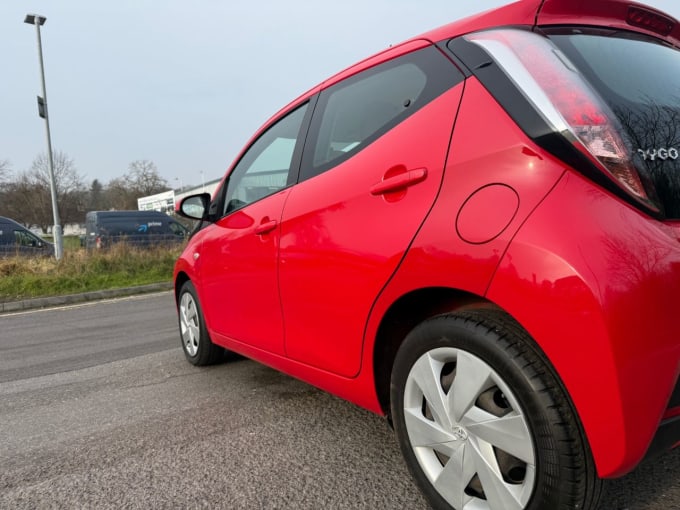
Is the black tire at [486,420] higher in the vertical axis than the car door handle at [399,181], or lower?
lower

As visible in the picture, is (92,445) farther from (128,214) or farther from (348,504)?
(128,214)

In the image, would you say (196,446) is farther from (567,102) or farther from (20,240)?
(20,240)

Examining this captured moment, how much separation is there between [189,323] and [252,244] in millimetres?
1563

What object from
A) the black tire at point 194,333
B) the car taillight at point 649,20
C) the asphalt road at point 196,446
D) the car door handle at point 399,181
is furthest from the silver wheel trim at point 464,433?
the black tire at point 194,333

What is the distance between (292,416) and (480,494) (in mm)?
1454

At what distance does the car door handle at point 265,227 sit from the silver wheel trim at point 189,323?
138 centimetres

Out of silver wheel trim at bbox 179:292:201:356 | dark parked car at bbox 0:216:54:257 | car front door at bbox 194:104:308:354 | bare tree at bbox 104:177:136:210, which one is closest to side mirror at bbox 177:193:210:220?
car front door at bbox 194:104:308:354

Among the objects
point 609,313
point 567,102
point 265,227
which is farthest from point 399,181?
point 265,227

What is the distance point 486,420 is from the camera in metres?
1.52

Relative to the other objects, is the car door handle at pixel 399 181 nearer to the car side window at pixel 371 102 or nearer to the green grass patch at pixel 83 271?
the car side window at pixel 371 102

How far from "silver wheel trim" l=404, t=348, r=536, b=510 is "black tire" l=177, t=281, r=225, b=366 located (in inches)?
93.2

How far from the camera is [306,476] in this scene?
2174mm

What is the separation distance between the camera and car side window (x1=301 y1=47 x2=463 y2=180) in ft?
6.25

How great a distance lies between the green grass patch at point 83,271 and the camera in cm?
1051
